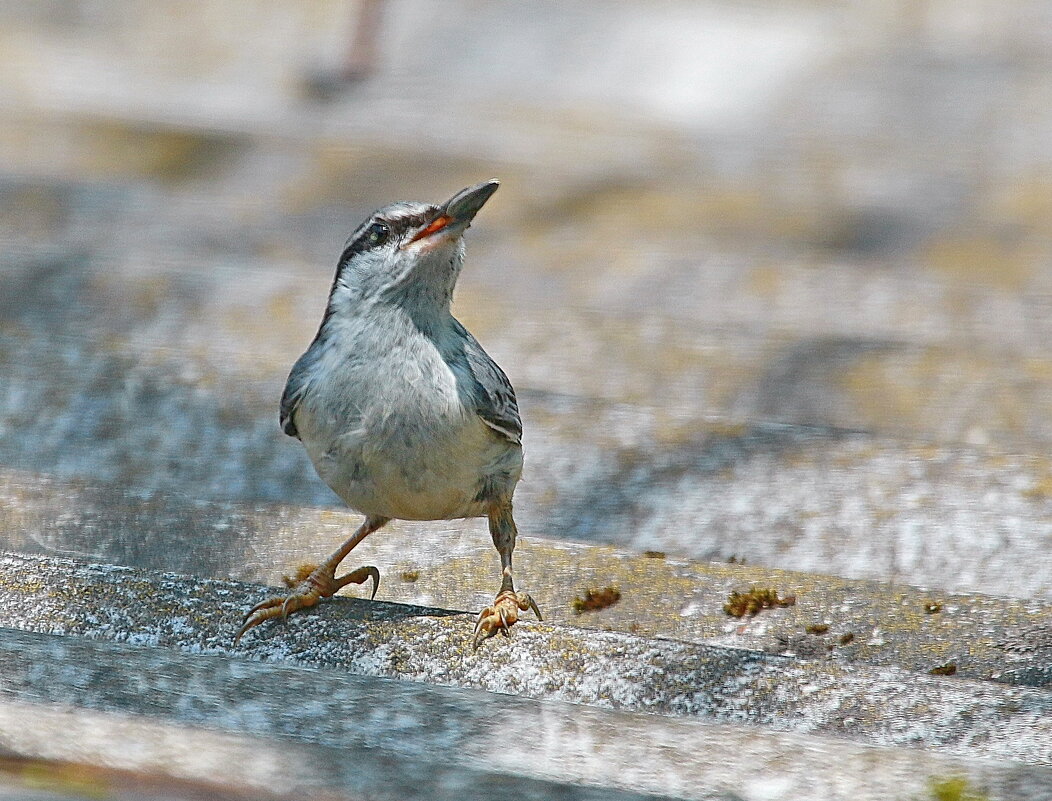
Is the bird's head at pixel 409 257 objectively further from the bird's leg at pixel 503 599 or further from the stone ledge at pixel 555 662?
the stone ledge at pixel 555 662

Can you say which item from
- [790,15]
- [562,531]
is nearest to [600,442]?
[562,531]

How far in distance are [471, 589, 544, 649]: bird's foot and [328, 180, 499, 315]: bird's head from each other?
721 mm

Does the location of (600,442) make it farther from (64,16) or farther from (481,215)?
(64,16)

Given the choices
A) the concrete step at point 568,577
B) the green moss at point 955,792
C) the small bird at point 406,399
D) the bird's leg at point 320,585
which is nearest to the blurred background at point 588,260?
the concrete step at point 568,577

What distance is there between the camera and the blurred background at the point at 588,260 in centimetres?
357

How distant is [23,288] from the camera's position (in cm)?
502

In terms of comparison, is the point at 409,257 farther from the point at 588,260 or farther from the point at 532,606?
the point at 588,260

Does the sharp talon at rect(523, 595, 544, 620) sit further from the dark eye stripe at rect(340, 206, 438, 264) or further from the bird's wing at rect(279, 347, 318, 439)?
the dark eye stripe at rect(340, 206, 438, 264)

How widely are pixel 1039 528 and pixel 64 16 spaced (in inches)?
275

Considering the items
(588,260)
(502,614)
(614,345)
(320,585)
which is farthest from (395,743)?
(588,260)

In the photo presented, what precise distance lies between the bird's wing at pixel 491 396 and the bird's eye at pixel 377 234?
0.29 m

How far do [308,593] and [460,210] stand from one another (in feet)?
3.14

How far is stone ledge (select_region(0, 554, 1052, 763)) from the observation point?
7.53ft

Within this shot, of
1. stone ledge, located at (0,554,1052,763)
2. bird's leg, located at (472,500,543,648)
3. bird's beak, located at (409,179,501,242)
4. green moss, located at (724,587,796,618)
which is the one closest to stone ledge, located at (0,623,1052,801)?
stone ledge, located at (0,554,1052,763)
